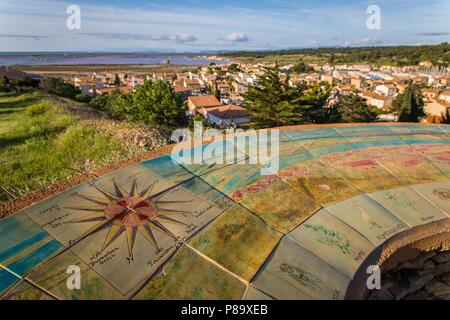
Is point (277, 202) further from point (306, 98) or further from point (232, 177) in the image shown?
point (306, 98)

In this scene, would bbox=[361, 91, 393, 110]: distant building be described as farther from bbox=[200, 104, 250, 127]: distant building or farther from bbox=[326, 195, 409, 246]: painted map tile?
bbox=[326, 195, 409, 246]: painted map tile

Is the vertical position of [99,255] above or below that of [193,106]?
below

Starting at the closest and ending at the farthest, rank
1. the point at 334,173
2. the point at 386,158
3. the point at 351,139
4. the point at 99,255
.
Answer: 1. the point at 99,255
2. the point at 334,173
3. the point at 386,158
4. the point at 351,139

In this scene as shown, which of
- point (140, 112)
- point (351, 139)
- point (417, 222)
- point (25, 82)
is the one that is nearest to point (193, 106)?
point (25, 82)

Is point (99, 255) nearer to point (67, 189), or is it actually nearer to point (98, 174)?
point (67, 189)

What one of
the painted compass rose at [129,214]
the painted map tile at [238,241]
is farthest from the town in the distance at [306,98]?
→ the painted compass rose at [129,214]

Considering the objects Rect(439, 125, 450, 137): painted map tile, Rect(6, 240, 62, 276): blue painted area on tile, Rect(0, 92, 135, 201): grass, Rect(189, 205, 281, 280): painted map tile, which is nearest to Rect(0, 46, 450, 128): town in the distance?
Rect(0, 92, 135, 201): grass
